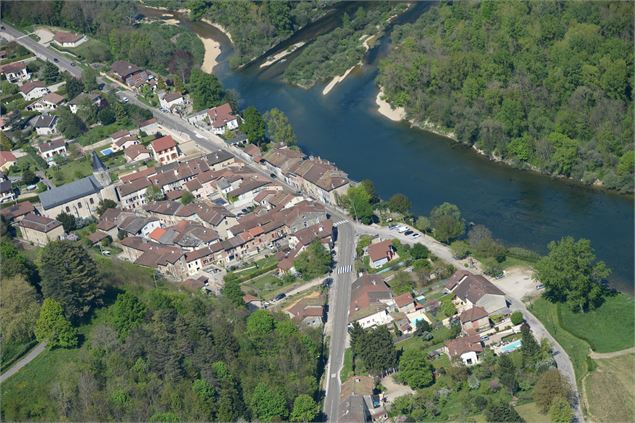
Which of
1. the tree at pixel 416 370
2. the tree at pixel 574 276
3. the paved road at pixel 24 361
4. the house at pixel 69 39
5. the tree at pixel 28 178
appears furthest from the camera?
the house at pixel 69 39

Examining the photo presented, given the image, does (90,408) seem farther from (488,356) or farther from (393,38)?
(393,38)

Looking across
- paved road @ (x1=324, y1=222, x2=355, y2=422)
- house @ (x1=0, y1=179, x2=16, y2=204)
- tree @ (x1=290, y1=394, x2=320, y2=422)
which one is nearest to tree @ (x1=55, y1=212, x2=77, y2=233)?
house @ (x1=0, y1=179, x2=16, y2=204)

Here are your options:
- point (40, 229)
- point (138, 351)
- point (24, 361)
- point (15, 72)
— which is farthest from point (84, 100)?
point (138, 351)

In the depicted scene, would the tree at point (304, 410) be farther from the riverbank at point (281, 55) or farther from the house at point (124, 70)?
the riverbank at point (281, 55)

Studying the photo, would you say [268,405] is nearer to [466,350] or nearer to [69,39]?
[466,350]

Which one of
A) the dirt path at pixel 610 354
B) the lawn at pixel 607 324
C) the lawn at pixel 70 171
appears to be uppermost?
the lawn at pixel 70 171

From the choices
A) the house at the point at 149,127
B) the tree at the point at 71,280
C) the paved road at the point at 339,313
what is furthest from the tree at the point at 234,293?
the house at the point at 149,127

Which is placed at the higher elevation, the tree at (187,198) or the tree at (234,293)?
the tree at (234,293)
